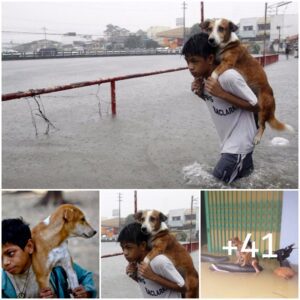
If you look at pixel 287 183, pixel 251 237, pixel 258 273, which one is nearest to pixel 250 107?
pixel 287 183

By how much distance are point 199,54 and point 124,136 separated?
728mm

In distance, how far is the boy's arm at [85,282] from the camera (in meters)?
3.43

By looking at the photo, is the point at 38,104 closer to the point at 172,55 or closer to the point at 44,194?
the point at 44,194

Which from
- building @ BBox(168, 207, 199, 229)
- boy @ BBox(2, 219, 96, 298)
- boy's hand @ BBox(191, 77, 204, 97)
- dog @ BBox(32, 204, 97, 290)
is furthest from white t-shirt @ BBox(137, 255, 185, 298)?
boy's hand @ BBox(191, 77, 204, 97)

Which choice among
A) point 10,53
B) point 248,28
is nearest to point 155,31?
point 248,28

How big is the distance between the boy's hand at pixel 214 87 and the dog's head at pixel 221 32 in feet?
0.75

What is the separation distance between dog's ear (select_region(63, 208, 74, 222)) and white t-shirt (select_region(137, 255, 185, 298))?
620 mm

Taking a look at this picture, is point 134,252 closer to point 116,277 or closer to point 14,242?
point 116,277

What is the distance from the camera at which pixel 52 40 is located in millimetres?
3453

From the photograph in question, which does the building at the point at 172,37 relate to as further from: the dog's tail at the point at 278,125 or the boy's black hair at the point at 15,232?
the boy's black hair at the point at 15,232

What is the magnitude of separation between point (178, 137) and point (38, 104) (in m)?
0.97

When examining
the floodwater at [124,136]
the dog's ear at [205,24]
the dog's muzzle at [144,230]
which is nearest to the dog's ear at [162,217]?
the dog's muzzle at [144,230]

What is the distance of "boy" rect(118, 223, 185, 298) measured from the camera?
134 inches

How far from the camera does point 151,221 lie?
3.40 meters
